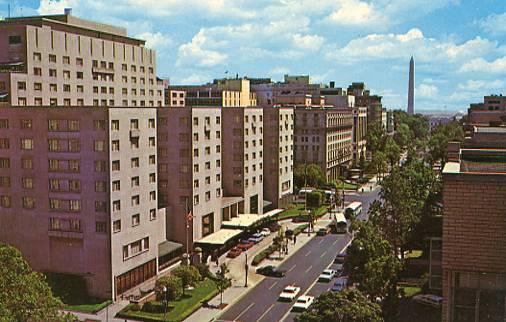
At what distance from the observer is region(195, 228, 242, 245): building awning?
245ft

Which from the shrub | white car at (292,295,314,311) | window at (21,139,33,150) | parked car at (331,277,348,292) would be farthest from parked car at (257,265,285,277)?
window at (21,139,33,150)

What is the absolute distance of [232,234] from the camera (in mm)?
78812

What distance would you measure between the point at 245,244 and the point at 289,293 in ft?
69.6

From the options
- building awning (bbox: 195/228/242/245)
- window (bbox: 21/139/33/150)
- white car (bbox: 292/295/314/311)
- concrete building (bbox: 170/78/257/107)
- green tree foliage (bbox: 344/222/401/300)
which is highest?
concrete building (bbox: 170/78/257/107)

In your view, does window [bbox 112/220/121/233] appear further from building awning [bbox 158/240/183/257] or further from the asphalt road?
the asphalt road

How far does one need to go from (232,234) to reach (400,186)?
2379cm

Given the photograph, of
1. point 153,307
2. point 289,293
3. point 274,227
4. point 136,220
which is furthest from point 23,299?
point 274,227

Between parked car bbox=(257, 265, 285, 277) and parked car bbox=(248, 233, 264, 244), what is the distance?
42.0 ft

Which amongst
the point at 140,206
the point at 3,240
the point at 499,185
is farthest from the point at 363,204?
the point at 499,185

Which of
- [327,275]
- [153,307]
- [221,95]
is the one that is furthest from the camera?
[221,95]

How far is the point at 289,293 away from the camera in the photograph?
200 ft

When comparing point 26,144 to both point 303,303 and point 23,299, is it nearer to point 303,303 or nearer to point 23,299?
point 23,299

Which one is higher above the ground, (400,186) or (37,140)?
(37,140)

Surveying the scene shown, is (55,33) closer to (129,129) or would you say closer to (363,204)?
(129,129)
